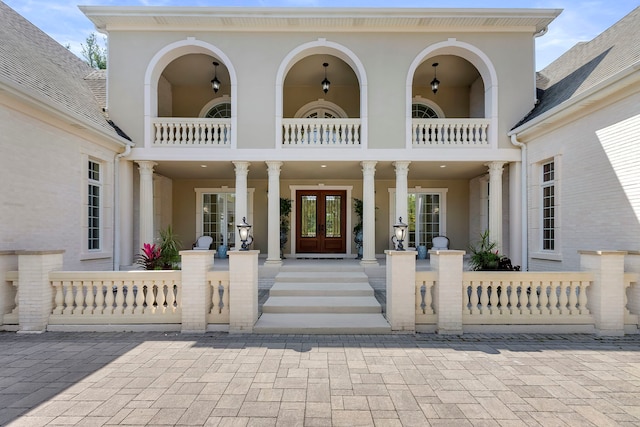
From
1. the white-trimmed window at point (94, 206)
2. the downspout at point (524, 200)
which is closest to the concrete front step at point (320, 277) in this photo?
the downspout at point (524, 200)

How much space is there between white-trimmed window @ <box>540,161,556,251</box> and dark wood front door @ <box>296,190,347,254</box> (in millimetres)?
5774

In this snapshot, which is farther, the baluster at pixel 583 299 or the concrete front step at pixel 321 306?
the concrete front step at pixel 321 306

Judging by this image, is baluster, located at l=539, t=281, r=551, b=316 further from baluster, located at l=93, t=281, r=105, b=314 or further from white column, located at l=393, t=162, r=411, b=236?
baluster, located at l=93, t=281, r=105, b=314

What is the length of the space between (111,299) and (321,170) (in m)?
6.50

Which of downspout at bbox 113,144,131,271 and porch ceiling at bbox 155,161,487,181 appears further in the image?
porch ceiling at bbox 155,161,487,181

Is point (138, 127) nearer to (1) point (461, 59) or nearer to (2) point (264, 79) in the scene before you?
(2) point (264, 79)

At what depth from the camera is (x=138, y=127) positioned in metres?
8.52

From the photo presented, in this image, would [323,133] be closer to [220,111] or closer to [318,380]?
[220,111]

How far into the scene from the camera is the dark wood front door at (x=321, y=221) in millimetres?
11312

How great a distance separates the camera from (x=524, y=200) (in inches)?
329

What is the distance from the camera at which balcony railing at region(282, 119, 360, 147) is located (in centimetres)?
856

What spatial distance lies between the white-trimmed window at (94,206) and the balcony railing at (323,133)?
4.64 meters

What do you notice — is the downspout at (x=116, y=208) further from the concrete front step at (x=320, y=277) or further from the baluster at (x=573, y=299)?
the baluster at (x=573, y=299)

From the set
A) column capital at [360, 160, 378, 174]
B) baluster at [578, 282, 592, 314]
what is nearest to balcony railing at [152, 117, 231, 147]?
column capital at [360, 160, 378, 174]
